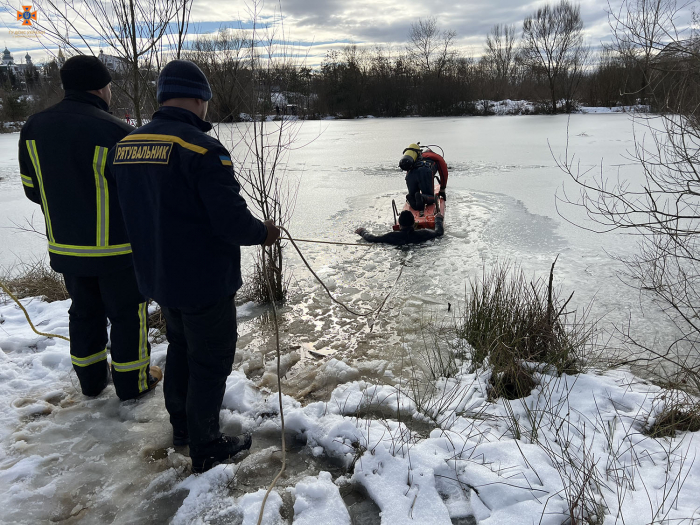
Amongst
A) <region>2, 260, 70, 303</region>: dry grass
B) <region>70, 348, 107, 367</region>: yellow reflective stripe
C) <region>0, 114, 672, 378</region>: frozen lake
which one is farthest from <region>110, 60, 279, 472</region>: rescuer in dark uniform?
<region>2, 260, 70, 303</region>: dry grass

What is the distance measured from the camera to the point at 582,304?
409cm

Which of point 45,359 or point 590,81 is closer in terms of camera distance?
point 45,359

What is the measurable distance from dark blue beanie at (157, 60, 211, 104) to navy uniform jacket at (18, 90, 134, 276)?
662 millimetres

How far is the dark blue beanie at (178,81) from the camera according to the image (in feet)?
5.57

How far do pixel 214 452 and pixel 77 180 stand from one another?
4.85 ft

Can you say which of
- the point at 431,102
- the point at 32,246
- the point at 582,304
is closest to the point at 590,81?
the point at 431,102

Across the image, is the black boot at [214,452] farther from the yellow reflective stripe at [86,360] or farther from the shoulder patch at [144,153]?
the shoulder patch at [144,153]

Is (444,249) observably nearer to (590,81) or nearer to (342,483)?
(342,483)

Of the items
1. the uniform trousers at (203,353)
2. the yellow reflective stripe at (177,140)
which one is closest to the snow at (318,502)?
the uniform trousers at (203,353)

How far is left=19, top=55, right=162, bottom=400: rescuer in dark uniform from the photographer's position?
7.00ft

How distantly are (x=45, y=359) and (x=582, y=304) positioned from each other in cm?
437

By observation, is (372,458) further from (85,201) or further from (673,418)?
(85,201)

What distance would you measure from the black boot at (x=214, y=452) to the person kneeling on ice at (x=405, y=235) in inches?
165

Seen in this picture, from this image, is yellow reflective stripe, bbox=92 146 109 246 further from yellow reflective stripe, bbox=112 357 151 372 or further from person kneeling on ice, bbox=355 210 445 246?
person kneeling on ice, bbox=355 210 445 246
